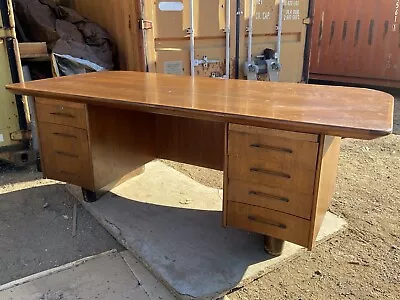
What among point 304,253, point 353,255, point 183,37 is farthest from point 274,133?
point 183,37

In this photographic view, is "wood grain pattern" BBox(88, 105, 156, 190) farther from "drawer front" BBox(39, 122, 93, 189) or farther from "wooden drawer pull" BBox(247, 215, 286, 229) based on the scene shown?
"wooden drawer pull" BBox(247, 215, 286, 229)

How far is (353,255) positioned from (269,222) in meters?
0.61

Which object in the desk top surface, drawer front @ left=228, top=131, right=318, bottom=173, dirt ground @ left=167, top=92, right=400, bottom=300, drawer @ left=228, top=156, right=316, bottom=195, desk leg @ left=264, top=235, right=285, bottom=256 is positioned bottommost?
dirt ground @ left=167, top=92, right=400, bottom=300

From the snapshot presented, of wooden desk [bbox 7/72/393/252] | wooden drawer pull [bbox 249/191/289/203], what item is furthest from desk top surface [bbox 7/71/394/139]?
wooden drawer pull [bbox 249/191/289/203]

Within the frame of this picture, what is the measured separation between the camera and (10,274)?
1934 mm

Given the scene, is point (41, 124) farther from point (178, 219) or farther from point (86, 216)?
point (178, 219)

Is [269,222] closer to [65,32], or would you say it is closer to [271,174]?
[271,174]

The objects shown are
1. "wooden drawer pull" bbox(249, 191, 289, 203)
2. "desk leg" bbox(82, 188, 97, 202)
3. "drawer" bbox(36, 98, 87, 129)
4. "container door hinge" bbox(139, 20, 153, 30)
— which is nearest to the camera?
"wooden drawer pull" bbox(249, 191, 289, 203)

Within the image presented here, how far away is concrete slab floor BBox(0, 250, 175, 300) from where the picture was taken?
1.77m

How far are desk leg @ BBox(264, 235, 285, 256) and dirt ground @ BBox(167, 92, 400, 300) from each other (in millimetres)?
83

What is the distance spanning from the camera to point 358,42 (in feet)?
20.3

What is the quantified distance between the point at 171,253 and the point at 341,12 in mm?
5660

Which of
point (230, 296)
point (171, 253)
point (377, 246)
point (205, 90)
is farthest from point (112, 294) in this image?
point (377, 246)

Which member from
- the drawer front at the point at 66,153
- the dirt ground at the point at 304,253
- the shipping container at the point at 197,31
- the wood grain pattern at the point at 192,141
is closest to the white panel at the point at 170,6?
the shipping container at the point at 197,31
